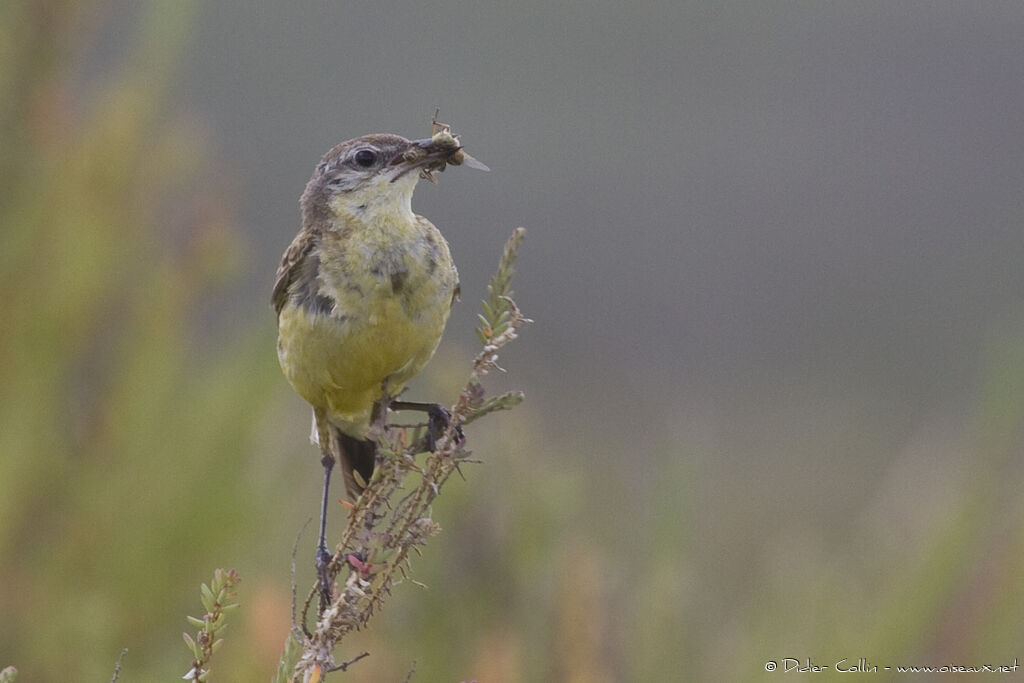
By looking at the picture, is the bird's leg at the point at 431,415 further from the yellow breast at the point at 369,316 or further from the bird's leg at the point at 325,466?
the bird's leg at the point at 325,466

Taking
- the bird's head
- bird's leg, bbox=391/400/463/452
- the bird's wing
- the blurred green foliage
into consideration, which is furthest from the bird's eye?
the blurred green foliage

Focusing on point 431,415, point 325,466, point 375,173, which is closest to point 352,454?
point 325,466

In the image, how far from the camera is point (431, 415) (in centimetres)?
372

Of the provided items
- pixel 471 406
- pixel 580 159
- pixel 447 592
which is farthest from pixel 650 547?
pixel 580 159

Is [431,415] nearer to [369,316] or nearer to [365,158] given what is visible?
[369,316]

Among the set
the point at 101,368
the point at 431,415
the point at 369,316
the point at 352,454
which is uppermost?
the point at 369,316

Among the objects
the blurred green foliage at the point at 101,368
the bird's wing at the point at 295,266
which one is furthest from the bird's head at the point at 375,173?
the blurred green foliage at the point at 101,368

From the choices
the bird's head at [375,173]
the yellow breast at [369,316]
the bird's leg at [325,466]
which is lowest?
the bird's leg at [325,466]

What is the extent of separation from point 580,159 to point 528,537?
76.7 ft

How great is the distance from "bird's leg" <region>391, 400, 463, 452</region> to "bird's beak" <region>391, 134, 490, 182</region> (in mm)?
548

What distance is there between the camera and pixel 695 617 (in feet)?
14.9

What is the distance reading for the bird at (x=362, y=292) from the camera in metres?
3.67

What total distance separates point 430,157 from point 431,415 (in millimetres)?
641

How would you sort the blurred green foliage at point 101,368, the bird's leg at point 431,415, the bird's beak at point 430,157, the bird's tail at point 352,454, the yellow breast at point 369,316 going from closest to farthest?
the bird's leg at point 431,415, the yellow breast at point 369,316, the bird's beak at point 430,157, the bird's tail at point 352,454, the blurred green foliage at point 101,368
